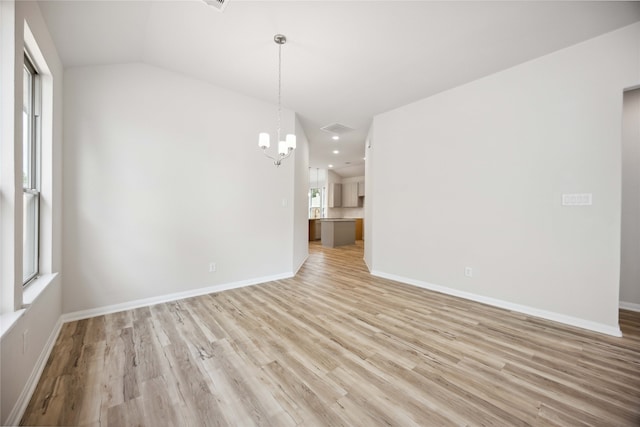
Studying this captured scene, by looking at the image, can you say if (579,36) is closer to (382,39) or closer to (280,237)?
(382,39)

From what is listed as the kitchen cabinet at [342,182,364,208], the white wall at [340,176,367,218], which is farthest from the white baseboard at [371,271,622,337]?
the white wall at [340,176,367,218]

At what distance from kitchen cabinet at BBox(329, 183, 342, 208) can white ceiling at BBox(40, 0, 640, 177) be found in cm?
706

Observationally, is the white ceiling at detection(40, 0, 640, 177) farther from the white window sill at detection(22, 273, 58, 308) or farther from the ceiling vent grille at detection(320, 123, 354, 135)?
the white window sill at detection(22, 273, 58, 308)

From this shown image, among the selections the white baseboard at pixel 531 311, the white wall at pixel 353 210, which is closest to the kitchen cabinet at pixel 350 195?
the white wall at pixel 353 210

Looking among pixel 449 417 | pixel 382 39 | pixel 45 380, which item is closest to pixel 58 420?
pixel 45 380

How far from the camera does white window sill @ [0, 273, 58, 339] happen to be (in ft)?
4.05

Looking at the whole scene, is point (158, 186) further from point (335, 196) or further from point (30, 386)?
point (335, 196)

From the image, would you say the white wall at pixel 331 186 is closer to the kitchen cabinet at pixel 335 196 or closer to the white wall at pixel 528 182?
the kitchen cabinet at pixel 335 196

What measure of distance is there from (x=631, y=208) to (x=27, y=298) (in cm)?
588

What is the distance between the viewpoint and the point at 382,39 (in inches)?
96.9

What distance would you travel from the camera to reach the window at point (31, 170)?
1917 mm

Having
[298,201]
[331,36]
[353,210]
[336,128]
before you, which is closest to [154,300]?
[298,201]

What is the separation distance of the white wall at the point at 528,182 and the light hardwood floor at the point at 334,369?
0.47 m

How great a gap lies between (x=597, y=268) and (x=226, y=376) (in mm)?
3522
